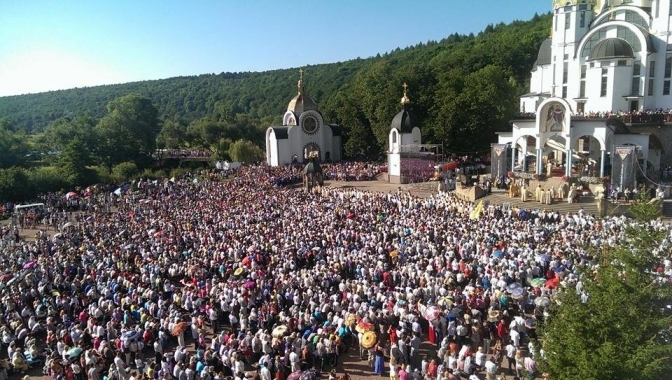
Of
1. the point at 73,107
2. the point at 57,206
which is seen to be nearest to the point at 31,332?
the point at 57,206

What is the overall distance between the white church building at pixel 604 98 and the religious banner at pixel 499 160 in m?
0.32

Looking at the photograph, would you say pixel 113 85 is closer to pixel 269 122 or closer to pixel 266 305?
pixel 269 122

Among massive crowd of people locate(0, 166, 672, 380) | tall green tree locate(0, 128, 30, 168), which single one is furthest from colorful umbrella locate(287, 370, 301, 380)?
tall green tree locate(0, 128, 30, 168)

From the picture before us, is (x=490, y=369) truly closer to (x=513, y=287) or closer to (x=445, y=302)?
(x=445, y=302)

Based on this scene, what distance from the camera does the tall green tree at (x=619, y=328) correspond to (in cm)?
702

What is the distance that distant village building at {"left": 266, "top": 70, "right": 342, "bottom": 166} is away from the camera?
47812 mm

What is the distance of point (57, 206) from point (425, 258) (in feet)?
92.1

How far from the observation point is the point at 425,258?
640 inches

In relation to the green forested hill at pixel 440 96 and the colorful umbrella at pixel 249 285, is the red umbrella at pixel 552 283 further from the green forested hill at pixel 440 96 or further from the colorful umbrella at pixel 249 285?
the green forested hill at pixel 440 96

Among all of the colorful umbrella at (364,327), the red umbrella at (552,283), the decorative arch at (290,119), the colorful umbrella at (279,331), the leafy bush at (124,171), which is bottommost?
the colorful umbrella at (279,331)

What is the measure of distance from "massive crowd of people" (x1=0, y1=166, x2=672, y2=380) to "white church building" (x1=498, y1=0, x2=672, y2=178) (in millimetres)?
9264

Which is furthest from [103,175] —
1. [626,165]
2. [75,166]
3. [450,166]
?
[626,165]

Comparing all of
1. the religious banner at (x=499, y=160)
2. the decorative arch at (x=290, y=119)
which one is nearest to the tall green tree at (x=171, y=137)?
the decorative arch at (x=290, y=119)

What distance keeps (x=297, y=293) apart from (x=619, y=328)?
329 inches
